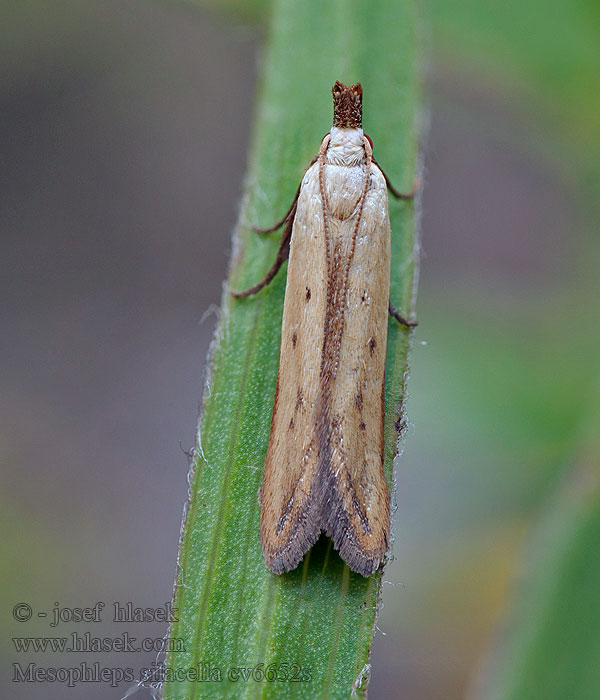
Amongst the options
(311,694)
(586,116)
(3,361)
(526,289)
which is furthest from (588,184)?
(3,361)

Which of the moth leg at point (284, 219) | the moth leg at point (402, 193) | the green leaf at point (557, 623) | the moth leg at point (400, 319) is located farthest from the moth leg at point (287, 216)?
the green leaf at point (557, 623)

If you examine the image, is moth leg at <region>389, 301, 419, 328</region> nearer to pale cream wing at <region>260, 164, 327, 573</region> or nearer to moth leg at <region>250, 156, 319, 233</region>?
pale cream wing at <region>260, 164, 327, 573</region>

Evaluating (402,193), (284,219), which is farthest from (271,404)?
(402,193)

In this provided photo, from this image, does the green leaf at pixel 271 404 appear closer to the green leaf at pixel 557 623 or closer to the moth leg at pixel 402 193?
the moth leg at pixel 402 193

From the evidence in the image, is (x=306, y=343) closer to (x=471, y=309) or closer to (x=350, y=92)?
(x=350, y=92)

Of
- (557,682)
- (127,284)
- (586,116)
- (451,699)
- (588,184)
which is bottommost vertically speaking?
(451,699)

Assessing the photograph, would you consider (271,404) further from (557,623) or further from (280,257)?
(557,623)

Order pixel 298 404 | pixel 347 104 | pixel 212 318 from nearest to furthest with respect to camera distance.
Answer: pixel 298 404 < pixel 347 104 < pixel 212 318

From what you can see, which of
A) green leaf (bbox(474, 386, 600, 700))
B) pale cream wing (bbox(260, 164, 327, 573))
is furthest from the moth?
green leaf (bbox(474, 386, 600, 700))
